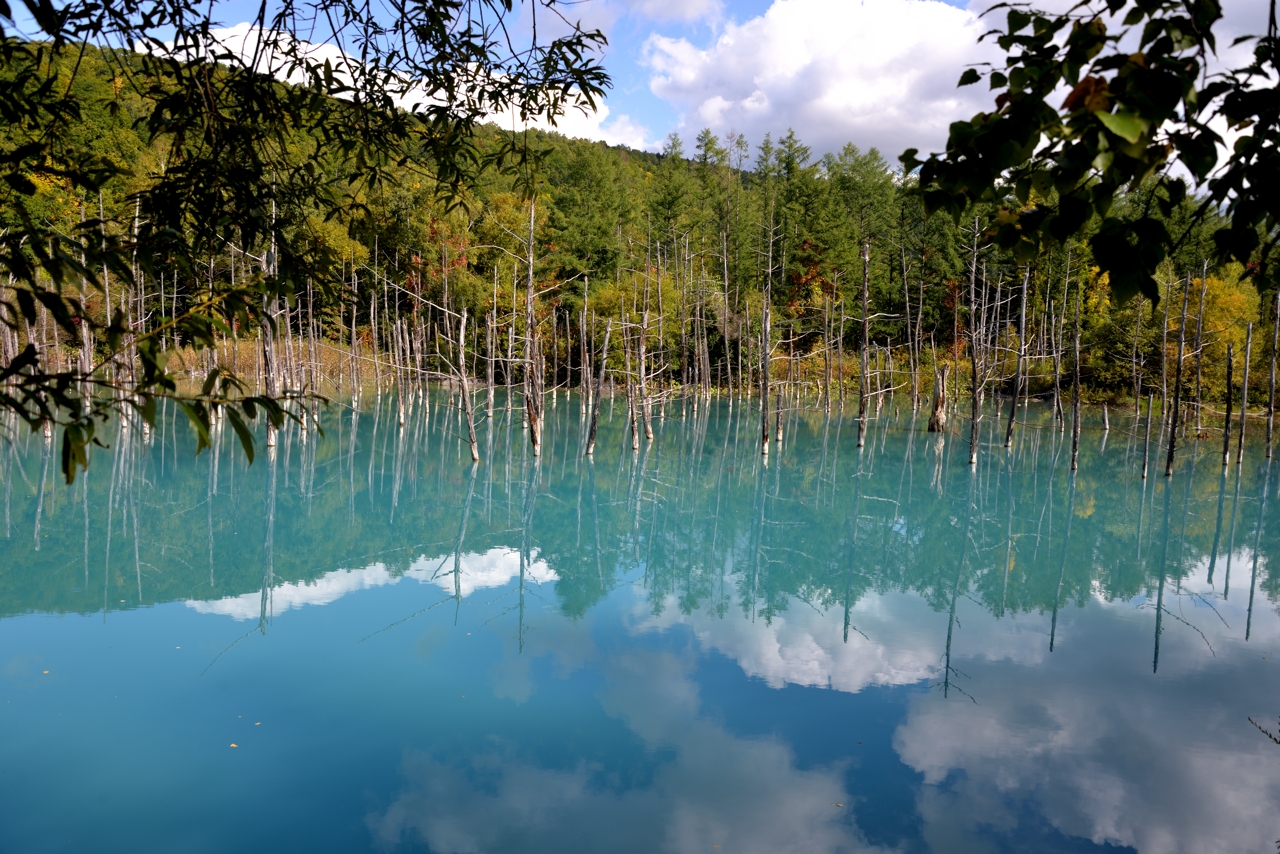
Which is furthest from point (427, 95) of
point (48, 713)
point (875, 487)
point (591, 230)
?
point (591, 230)

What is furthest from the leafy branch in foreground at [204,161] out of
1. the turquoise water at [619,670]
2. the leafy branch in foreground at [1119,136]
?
the turquoise water at [619,670]

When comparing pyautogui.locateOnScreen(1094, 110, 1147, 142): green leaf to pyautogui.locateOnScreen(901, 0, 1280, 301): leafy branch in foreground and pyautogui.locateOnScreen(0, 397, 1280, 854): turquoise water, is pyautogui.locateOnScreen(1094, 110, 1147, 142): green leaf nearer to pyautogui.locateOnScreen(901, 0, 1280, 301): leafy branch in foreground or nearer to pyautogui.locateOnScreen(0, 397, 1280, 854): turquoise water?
pyautogui.locateOnScreen(901, 0, 1280, 301): leafy branch in foreground

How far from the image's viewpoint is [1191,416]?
1048 inches

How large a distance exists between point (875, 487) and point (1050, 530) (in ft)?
11.3

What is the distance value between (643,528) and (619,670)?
538 centimetres

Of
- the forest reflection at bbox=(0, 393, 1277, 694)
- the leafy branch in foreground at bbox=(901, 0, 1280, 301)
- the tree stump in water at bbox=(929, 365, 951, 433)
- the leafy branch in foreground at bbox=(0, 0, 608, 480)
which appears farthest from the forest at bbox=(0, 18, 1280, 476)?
the leafy branch in foreground at bbox=(901, 0, 1280, 301)

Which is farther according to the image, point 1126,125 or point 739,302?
point 739,302

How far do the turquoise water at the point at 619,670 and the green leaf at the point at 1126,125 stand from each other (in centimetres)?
413

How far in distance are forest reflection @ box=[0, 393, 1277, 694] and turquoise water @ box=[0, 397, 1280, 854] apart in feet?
0.28

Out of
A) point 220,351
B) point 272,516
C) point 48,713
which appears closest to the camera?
point 48,713

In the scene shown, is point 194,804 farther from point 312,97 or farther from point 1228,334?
point 1228,334

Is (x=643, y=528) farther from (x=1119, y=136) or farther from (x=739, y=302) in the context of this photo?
(x=739, y=302)

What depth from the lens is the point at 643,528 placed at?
39.3ft

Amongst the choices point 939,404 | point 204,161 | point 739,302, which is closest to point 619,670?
point 204,161
